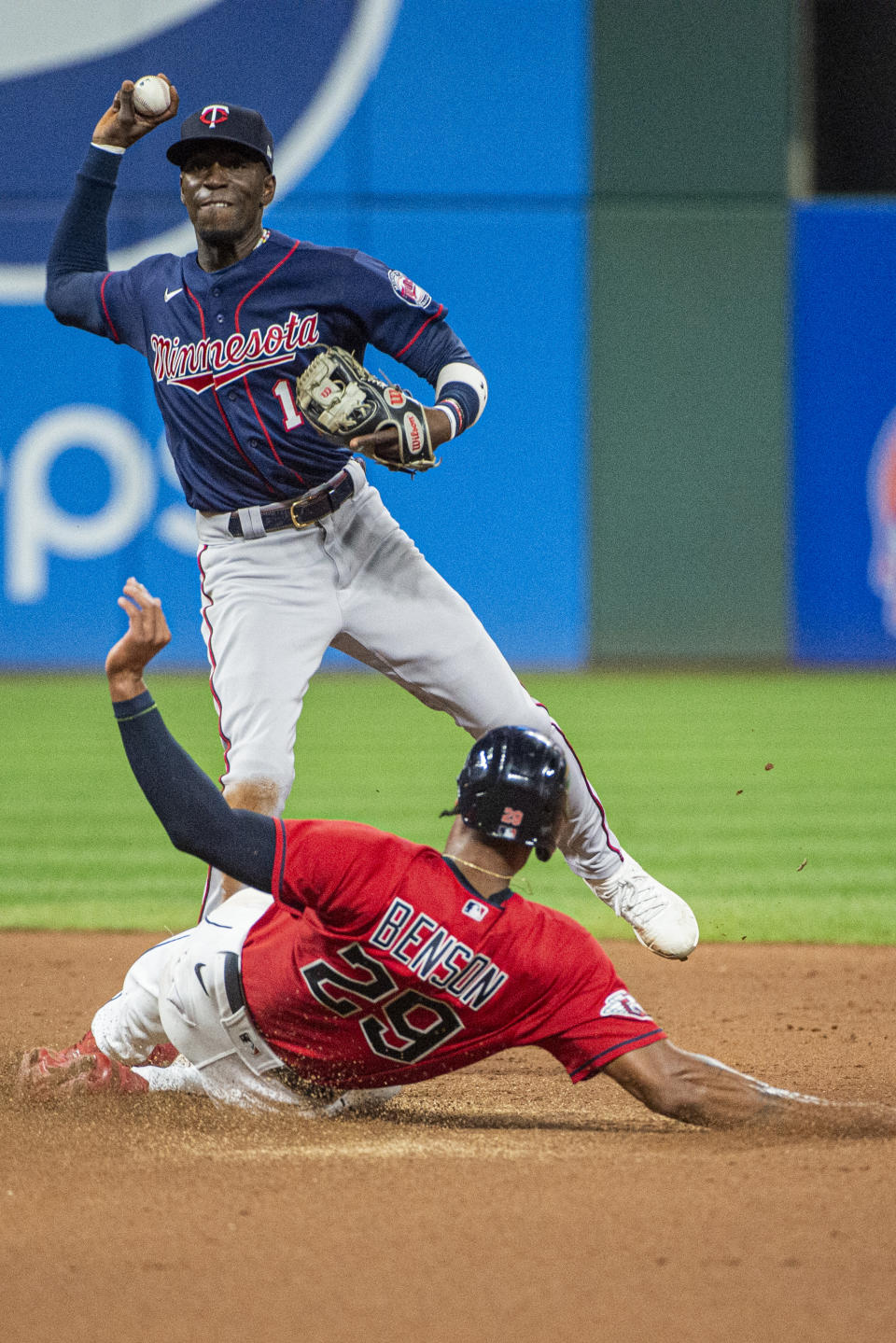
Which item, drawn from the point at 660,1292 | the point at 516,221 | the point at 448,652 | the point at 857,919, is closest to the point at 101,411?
the point at 516,221

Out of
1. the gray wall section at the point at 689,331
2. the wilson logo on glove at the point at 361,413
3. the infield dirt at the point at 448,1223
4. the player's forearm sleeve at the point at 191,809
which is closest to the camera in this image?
the infield dirt at the point at 448,1223

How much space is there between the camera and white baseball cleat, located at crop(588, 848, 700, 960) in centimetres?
431

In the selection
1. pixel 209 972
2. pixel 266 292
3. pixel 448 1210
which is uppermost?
pixel 266 292

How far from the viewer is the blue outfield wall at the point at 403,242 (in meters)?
14.2

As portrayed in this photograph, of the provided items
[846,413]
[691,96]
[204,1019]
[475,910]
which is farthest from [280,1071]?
[691,96]

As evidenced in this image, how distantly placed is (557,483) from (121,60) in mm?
5286

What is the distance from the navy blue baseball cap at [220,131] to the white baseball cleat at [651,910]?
7.10 ft

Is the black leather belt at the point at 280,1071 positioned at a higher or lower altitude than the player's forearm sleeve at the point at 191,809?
lower

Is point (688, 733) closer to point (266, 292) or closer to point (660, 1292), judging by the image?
point (266, 292)

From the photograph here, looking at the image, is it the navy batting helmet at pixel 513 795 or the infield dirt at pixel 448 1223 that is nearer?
the infield dirt at pixel 448 1223

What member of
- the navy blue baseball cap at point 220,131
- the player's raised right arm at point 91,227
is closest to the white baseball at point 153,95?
the player's raised right arm at point 91,227

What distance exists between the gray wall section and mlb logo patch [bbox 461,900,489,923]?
11402 millimetres

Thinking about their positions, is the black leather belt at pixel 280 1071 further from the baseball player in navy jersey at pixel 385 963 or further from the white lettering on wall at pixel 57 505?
the white lettering on wall at pixel 57 505

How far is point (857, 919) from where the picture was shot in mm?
6434
